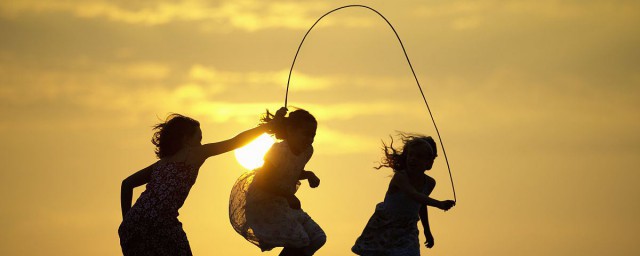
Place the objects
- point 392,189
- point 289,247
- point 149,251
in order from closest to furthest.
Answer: point 149,251
point 289,247
point 392,189

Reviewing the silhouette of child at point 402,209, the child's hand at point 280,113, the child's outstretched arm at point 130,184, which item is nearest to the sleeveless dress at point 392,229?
the silhouette of child at point 402,209

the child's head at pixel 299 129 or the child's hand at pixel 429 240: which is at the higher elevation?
the child's head at pixel 299 129

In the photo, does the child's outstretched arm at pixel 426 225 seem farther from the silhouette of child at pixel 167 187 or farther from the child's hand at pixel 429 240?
the silhouette of child at pixel 167 187

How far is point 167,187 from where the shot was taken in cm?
1497

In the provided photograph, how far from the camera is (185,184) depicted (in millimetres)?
15109

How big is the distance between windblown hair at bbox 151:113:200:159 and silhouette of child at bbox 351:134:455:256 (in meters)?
3.67

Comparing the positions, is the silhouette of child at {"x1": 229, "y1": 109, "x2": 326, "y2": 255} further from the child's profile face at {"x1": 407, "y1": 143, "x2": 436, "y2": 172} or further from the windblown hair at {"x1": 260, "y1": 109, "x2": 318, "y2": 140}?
the child's profile face at {"x1": 407, "y1": 143, "x2": 436, "y2": 172}

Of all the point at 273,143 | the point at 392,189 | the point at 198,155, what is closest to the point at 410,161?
the point at 392,189

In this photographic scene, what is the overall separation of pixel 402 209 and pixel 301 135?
2143 mm

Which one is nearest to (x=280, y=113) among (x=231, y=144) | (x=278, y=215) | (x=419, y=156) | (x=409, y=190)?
(x=278, y=215)

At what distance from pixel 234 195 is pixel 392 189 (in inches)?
89.2

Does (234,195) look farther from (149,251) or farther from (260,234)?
(149,251)

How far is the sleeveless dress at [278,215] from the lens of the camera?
16.4m

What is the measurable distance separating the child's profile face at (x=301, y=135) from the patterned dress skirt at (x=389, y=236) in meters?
1.91
